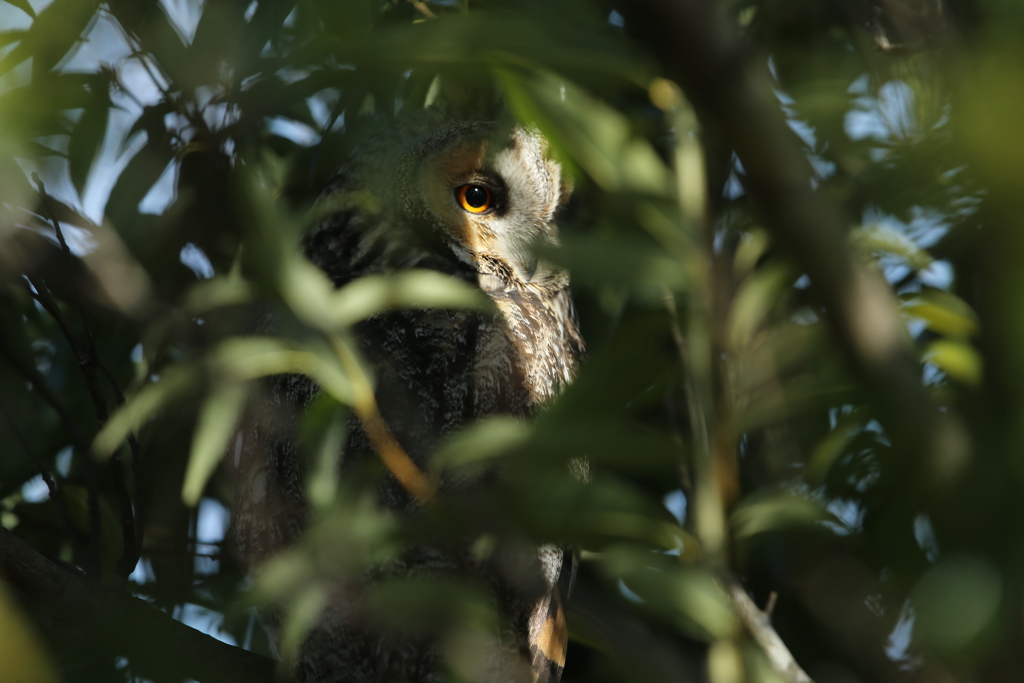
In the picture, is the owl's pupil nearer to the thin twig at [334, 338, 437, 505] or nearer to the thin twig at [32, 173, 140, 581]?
the thin twig at [32, 173, 140, 581]

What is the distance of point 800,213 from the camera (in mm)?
→ 387

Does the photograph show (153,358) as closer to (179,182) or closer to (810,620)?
(179,182)

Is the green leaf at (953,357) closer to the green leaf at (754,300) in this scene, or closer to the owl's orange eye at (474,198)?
the green leaf at (754,300)

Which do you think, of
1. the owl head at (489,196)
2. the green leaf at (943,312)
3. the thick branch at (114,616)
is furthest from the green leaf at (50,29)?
the owl head at (489,196)

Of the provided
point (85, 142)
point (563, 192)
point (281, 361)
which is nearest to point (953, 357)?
point (281, 361)

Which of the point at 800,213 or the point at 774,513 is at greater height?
the point at 800,213

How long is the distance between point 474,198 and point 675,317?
3.62ft

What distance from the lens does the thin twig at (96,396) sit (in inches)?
49.9

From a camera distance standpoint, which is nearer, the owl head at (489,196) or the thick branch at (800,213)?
the thick branch at (800,213)

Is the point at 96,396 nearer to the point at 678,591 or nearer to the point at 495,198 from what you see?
the point at 495,198

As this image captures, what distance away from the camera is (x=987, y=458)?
413mm

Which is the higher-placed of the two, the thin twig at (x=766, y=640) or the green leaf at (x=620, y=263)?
the green leaf at (x=620, y=263)

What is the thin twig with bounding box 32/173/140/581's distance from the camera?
4.16 ft

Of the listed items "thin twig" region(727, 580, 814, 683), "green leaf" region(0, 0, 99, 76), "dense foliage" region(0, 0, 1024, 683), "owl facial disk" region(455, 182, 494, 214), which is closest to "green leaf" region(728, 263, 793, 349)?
"dense foliage" region(0, 0, 1024, 683)
